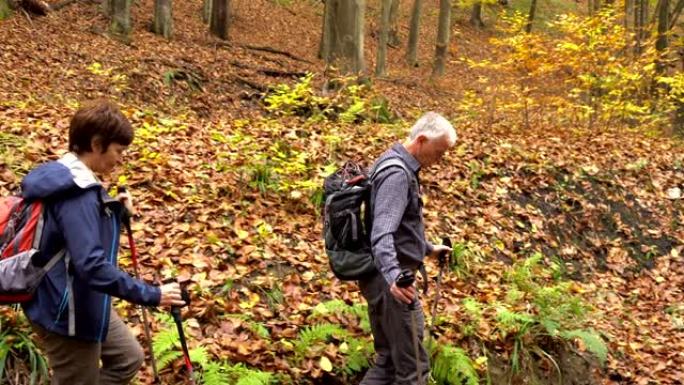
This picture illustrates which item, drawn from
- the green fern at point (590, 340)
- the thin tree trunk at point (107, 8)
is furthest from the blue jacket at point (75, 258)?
the thin tree trunk at point (107, 8)

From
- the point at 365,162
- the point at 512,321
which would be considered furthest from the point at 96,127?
the point at 365,162

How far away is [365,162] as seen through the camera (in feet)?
30.8

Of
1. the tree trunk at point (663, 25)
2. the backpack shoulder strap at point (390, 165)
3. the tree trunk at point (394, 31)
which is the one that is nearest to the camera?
the backpack shoulder strap at point (390, 165)

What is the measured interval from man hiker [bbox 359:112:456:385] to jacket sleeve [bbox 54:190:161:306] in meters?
1.51

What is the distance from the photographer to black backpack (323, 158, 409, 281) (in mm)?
3922

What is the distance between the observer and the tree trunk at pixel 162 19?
60.3ft

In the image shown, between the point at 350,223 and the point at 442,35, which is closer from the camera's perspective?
the point at 350,223

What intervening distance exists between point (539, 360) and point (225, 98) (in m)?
9.76

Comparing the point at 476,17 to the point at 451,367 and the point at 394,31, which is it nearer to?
the point at 394,31

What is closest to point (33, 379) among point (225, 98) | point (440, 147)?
point (440, 147)

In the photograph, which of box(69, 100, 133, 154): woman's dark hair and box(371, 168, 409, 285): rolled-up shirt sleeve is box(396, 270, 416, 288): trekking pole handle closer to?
box(371, 168, 409, 285): rolled-up shirt sleeve

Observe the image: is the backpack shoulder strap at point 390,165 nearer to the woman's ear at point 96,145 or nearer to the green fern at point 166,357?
the woman's ear at point 96,145

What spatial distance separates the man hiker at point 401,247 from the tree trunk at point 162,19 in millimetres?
16174

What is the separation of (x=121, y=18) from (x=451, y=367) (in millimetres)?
15135
